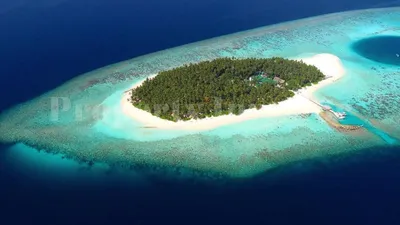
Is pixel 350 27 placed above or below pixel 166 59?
above

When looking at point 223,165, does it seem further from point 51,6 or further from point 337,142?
point 51,6

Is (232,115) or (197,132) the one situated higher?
(232,115)

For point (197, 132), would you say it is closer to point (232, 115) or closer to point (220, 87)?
point (232, 115)

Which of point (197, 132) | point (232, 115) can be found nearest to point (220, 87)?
point (232, 115)

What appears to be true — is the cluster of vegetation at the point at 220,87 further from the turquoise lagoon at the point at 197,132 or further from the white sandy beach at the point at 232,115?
the turquoise lagoon at the point at 197,132

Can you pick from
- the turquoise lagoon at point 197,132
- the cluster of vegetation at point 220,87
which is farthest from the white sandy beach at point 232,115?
the turquoise lagoon at point 197,132

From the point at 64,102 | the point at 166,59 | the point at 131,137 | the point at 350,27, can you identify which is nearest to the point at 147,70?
the point at 166,59

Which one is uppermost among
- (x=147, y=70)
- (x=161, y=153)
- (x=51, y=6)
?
(x=51, y=6)

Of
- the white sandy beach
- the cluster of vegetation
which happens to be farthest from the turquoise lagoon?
the cluster of vegetation
